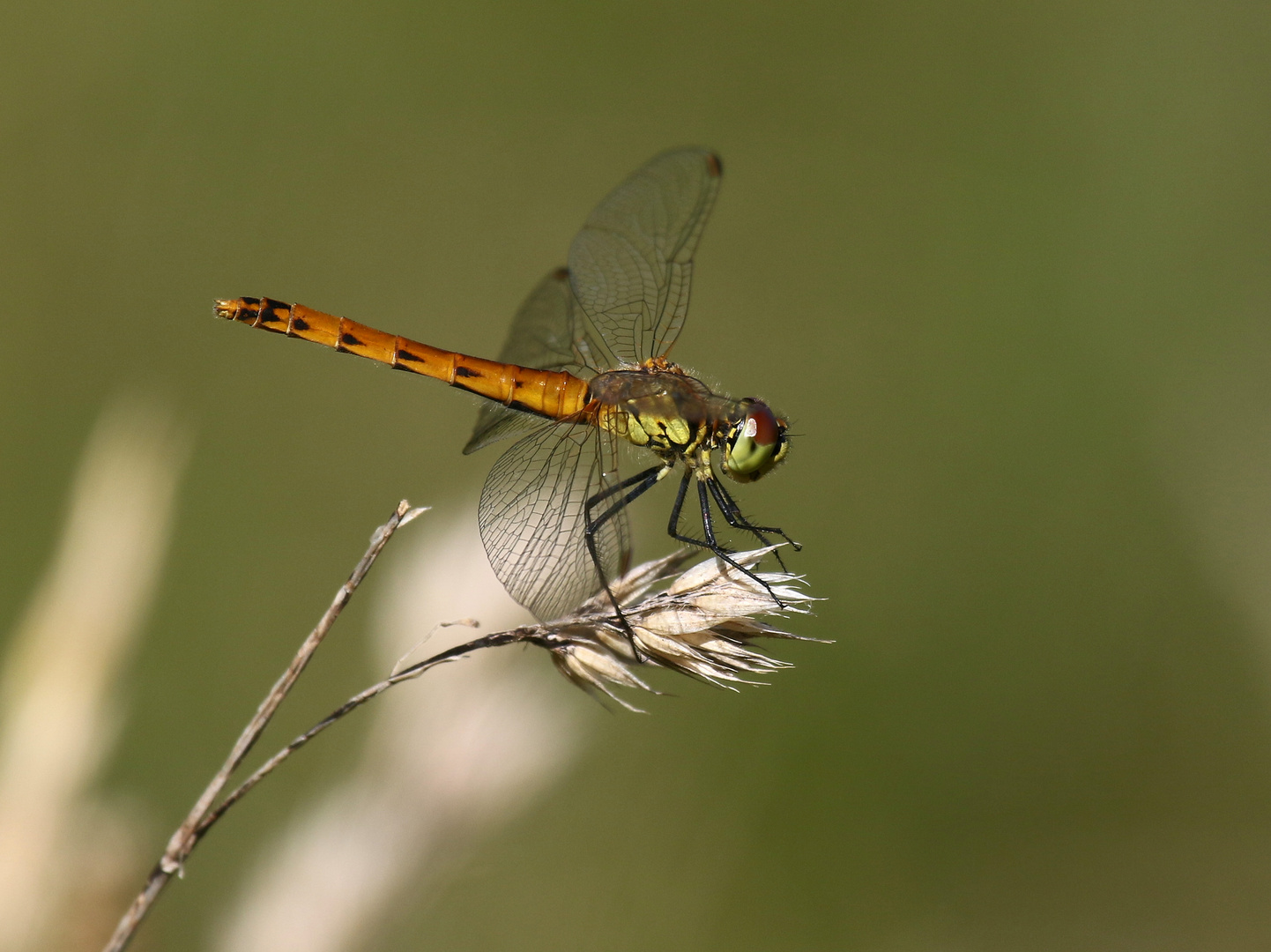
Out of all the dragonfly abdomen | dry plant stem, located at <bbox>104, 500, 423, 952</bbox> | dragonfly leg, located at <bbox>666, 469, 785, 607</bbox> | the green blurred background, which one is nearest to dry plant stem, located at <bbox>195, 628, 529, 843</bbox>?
dry plant stem, located at <bbox>104, 500, 423, 952</bbox>

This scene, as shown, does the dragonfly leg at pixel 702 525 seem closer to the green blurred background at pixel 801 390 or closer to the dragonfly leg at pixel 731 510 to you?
the dragonfly leg at pixel 731 510

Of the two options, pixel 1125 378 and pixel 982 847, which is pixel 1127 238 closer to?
pixel 1125 378

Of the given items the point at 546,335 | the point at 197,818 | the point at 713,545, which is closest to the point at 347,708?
the point at 197,818

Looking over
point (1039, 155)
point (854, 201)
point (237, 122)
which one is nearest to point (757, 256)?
point (854, 201)

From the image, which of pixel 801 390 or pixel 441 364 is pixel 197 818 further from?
Result: pixel 801 390

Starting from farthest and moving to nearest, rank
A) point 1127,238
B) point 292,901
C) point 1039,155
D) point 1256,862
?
point 1039,155, point 1127,238, point 1256,862, point 292,901
